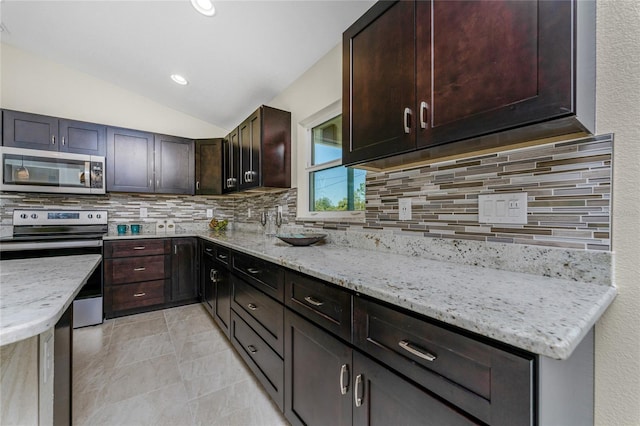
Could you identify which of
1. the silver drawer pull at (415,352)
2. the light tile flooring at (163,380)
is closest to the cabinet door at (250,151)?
the light tile flooring at (163,380)

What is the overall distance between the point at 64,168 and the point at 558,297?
12.5ft

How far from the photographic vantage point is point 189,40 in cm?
221

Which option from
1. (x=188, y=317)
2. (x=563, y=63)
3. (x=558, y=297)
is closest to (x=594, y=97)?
(x=563, y=63)

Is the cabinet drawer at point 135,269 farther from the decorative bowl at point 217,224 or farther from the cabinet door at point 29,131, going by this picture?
Answer: the cabinet door at point 29,131

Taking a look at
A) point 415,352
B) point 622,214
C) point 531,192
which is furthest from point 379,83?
point 415,352

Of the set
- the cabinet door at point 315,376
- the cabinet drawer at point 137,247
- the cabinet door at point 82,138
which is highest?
the cabinet door at point 82,138

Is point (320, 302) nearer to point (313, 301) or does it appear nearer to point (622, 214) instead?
point (313, 301)

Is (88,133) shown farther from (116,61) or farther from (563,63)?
(563,63)

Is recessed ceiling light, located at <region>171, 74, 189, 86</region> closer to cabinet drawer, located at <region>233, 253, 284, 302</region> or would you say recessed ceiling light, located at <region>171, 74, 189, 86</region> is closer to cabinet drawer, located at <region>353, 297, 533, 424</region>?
cabinet drawer, located at <region>233, 253, 284, 302</region>

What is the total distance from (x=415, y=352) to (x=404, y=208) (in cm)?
89

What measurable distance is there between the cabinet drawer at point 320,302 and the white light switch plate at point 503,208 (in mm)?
679

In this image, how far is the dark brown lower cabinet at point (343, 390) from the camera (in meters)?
0.71

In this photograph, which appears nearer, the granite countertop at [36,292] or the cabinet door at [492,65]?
the granite countertop at [36,292]

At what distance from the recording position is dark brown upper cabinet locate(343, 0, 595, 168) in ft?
2.35
